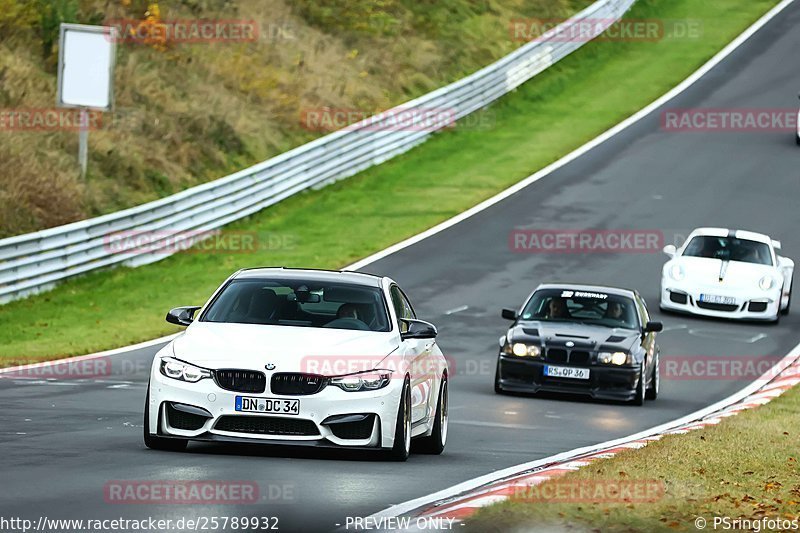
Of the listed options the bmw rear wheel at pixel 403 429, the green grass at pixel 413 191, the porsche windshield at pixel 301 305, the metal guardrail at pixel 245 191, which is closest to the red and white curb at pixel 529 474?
the bmw rear wheel at pixel 403 429

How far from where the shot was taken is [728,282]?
27.0 m

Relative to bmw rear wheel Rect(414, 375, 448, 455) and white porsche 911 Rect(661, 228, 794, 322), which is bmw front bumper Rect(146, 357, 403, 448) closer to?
bmw rear wheel Rect(414, 375, 448, 455)

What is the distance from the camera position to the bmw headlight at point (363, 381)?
11367mm

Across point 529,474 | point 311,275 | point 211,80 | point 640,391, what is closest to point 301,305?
point 311,275

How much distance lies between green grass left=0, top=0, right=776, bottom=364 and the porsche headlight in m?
6.14

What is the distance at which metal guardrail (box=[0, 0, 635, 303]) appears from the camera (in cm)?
2577

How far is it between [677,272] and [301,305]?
15684mm

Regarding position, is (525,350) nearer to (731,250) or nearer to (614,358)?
(614,358)

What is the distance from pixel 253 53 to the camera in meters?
43.4

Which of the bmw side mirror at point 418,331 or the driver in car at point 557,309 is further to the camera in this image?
the driver in car at point 557,309

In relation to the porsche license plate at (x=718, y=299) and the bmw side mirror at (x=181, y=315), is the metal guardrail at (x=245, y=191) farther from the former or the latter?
the bmw side mirror at (x=181, y=315)

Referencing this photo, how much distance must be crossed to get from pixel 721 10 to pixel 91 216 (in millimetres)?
33340

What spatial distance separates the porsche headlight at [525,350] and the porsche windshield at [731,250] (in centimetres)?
959

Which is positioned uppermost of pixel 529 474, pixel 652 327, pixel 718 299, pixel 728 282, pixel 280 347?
pixel 280 347
